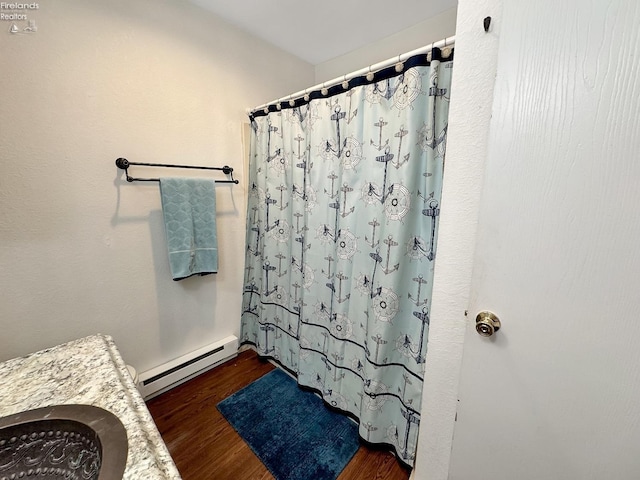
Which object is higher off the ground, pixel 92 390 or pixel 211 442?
pixel 92 390

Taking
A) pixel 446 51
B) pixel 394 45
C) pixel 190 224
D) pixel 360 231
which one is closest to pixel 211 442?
pixel 190 224

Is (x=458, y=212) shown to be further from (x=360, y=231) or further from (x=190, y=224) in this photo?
(x=190, y=224)

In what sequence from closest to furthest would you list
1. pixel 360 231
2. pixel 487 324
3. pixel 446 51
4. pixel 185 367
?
pixel 487 324, pixel 446 51, pixel 360 231, pixel 185 367

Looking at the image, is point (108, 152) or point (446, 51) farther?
point (108, 152)

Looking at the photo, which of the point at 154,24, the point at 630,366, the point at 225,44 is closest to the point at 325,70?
the point at 225,44

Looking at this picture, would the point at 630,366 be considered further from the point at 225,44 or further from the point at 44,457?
the point at 225,44

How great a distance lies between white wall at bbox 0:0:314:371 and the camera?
1027 millimetres

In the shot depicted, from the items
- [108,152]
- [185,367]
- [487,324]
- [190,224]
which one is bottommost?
[185,367]

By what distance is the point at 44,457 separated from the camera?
23.0 inches

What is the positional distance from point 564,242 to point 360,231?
0.73 m

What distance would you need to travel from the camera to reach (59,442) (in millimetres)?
602

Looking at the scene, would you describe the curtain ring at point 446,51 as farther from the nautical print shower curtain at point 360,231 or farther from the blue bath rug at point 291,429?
the blue bath rug at point 291,429

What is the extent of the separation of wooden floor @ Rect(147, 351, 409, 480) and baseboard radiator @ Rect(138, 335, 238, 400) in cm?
6

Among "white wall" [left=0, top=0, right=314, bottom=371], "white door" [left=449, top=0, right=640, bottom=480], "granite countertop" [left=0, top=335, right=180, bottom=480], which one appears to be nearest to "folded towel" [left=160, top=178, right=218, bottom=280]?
"white wall" [left=0, top=0, right=314, bottom=371]
